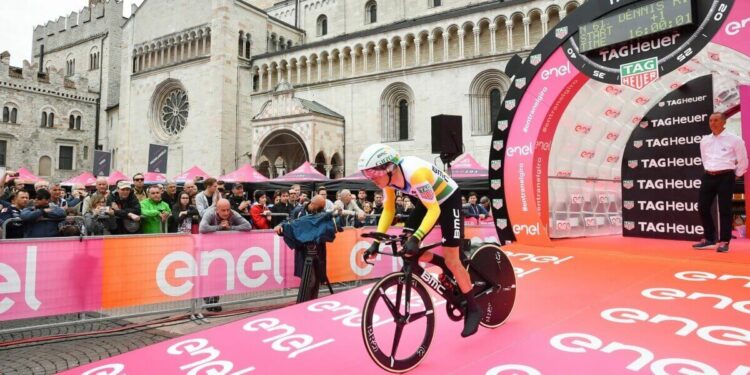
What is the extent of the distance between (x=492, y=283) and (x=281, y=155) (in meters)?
28.1

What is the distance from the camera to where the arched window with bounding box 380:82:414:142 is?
27062mm

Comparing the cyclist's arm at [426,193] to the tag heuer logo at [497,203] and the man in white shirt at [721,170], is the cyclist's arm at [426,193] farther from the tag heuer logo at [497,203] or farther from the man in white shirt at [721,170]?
the man in white shirt at [721,170]

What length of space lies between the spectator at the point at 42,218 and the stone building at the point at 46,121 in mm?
40689

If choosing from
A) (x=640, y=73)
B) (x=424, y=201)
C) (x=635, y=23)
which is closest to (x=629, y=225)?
(x=640, y=73)

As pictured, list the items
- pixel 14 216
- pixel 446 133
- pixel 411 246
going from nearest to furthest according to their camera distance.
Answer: pixel 411 246 < pixel 14 216 < pixel 446 133

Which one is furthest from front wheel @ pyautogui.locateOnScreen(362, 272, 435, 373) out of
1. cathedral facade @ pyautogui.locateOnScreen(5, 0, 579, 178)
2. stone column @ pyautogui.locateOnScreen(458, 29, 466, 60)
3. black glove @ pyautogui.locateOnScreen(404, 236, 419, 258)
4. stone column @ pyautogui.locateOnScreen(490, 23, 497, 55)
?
stone column @ pyautogui.locateOnScreen(458, 29, 466, 60)

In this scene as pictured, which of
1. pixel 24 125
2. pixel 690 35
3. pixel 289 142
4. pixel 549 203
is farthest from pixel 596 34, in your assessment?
pixel 24 125

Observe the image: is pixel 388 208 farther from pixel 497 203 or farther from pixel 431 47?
pixel 431 47

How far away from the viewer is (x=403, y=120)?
90.6 ft

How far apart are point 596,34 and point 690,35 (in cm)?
128

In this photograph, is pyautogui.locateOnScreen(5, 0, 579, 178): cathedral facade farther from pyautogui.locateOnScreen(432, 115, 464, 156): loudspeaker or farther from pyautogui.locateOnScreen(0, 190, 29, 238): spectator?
pyautogui.locateOnScreen(0, 190, 29, 238): spectator

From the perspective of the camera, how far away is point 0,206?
7055 mm

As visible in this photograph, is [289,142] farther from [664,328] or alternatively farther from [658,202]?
[664,328]

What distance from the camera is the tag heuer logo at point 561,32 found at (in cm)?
767
